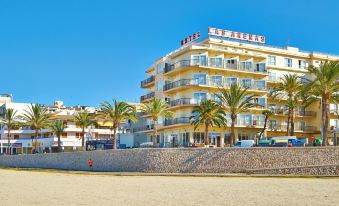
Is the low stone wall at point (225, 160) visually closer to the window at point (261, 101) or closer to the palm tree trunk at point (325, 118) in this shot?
the palm tree trunk at point (325, 118)

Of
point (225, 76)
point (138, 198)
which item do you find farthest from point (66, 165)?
point (138, 198)

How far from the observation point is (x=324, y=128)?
5494 centimetres

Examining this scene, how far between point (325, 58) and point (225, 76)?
2448 cm

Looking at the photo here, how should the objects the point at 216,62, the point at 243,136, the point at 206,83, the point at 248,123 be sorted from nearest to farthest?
1. the point at 206,83
2. the point at 216,62
3. the point at 248,123
4. the point at 243,136

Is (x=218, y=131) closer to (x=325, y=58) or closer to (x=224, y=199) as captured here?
(x=325, y=58)

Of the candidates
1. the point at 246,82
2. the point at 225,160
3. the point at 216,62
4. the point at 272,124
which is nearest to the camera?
the point at 225,160

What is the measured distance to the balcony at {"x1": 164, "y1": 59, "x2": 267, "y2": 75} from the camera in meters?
74.4

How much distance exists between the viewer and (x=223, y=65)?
75.7 meters

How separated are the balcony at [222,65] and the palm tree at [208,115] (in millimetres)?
8420

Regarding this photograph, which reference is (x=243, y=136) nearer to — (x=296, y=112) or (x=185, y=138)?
(x=185, y=138)

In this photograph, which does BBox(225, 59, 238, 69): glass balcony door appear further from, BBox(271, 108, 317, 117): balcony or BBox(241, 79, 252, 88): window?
BBox(271, 108, 317, 117): balcony

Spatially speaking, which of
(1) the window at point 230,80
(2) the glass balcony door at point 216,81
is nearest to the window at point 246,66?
(1) the window at point 230,80

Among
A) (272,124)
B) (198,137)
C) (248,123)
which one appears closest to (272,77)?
(272,124)

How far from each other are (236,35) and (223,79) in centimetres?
1214
